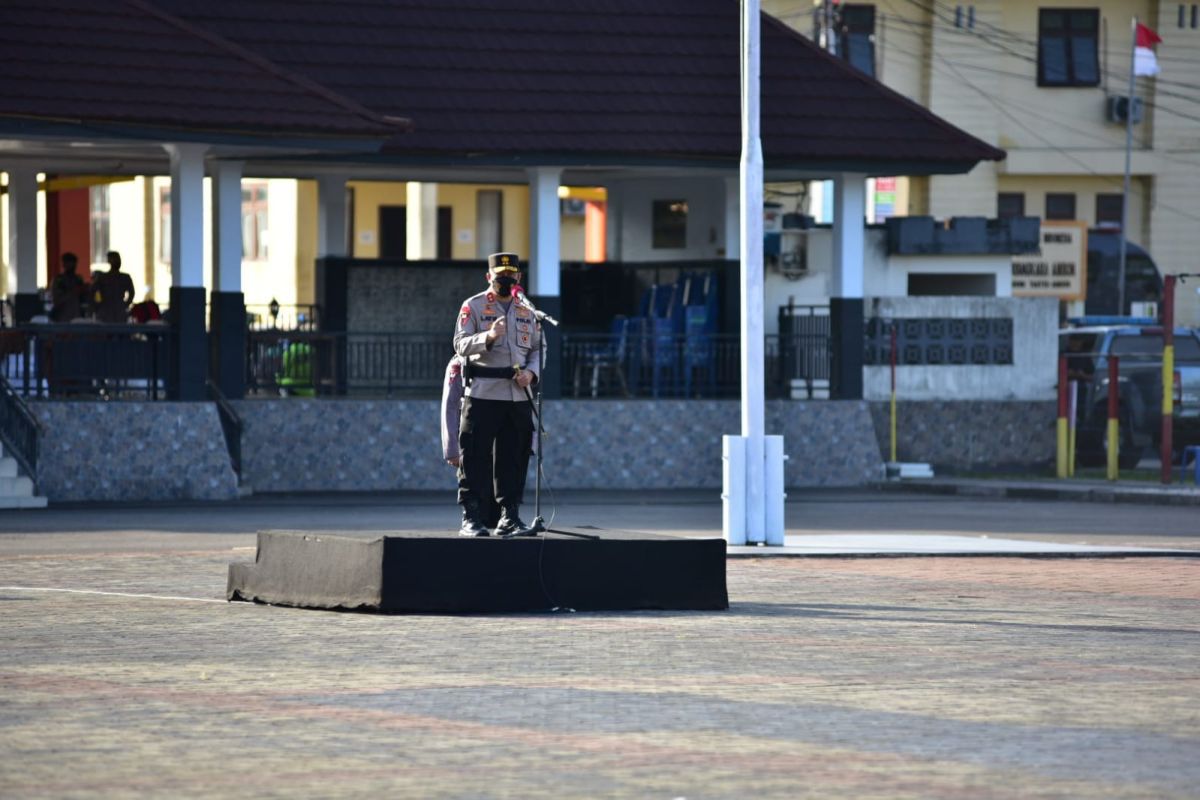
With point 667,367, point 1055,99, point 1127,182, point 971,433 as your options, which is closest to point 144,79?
point 667,367

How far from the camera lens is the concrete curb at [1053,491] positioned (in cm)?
2641

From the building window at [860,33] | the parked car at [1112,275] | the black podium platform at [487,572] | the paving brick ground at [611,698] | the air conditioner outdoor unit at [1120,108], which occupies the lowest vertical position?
the paving brick ground at [611,698]

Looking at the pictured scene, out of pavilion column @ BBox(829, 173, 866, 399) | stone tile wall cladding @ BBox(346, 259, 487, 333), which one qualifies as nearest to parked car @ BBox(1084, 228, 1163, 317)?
pavilion column @ BBox(829, 173, 866, 399)

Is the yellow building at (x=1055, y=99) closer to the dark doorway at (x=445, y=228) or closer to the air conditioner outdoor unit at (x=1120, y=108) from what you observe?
the air conditioner outdoor unit at (x=1120, y=108)

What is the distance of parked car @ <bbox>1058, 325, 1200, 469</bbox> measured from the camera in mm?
31531

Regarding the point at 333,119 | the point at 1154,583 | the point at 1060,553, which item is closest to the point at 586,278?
the point at 333,119

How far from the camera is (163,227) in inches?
2285

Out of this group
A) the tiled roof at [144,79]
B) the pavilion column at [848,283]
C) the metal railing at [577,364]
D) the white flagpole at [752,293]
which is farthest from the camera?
the pavilion column at [848,283]

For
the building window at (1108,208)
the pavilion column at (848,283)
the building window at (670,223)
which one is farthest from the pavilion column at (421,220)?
the pavilion column at (848,283)

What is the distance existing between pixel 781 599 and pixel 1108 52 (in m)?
43.0

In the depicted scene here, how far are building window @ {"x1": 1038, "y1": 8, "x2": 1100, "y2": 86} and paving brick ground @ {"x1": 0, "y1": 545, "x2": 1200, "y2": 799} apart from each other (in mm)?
41517

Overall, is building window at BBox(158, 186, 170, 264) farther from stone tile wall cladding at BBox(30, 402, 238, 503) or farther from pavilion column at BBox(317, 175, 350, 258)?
stone tile wall cladding at BBox(30, 402, 238, 503)

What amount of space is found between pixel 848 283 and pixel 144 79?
952cm

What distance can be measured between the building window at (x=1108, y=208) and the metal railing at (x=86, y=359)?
35.0 meters
